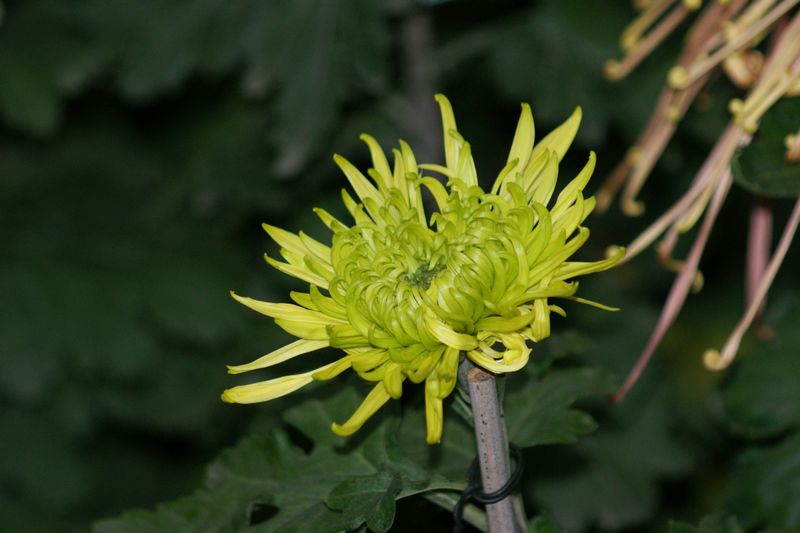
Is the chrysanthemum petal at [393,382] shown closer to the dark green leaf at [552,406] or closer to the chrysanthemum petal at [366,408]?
the chrysanthemum petal at [366,408]

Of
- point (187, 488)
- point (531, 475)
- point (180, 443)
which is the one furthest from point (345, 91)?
point (180, 443)

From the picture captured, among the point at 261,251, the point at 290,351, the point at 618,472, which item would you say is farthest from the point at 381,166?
the point at 261,251

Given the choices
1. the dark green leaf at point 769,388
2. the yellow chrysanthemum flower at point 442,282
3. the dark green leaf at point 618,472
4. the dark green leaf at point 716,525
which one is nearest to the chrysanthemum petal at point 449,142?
the yellow chrysanthemum flower at point 442,282

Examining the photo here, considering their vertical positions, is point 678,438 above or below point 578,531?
above

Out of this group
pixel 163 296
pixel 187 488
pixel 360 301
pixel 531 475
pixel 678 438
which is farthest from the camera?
pixel 187 488

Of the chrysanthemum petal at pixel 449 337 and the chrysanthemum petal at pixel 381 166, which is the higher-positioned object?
the chrysanthemum petal at pixel 381 166

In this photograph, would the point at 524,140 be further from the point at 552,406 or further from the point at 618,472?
the point at 618,472

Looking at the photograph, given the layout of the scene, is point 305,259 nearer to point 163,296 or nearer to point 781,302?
point 781,302
